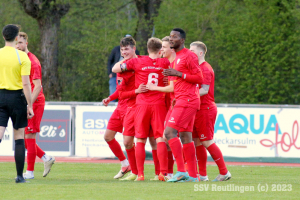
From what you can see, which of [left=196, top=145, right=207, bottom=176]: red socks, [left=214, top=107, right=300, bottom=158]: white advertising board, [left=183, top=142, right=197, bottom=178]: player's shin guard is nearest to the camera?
[left=183, top=142, right=197, bottom=178]: player's shin guard

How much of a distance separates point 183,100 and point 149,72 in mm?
892

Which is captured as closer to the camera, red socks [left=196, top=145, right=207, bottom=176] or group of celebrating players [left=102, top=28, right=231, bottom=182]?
group of celebrating players [left=102, top=28, right=231, bottom=182]

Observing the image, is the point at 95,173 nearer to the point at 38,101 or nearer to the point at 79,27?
the point at 38,101

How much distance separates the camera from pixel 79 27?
2733cm

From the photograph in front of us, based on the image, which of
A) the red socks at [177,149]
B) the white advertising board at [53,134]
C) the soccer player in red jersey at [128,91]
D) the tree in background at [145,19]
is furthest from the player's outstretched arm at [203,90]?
the tree in background at [145,19]

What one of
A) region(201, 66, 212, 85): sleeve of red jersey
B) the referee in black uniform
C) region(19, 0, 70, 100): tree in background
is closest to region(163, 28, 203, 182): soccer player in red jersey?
region(201, 66, 212, 85): sleeve of red jersey

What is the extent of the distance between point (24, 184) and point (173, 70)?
8.57ft

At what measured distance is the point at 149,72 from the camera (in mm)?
7742

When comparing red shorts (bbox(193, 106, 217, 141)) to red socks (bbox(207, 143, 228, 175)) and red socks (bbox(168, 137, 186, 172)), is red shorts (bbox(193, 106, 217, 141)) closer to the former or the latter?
red socks (bbox(207, 143, 228, 175))

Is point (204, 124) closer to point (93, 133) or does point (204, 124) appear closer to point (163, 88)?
point (163, 88)

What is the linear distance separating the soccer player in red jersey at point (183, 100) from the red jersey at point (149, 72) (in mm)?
515

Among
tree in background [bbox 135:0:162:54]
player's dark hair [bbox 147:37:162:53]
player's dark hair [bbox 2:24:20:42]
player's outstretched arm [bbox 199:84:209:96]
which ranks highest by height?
tree in background [bbox 135:0:162:54]

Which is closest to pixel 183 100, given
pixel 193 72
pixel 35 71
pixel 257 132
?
pixel 193 72

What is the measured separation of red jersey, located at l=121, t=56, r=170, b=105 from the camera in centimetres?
773
